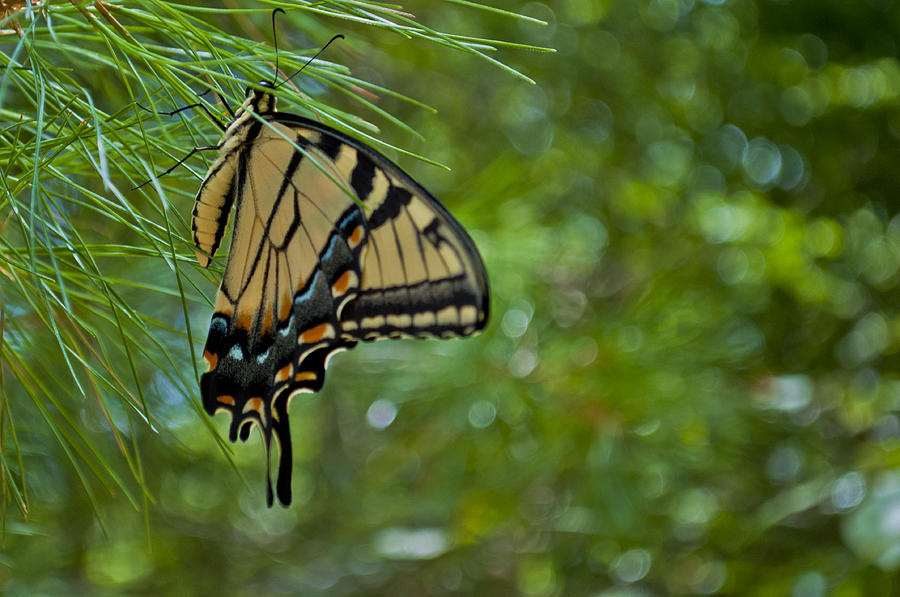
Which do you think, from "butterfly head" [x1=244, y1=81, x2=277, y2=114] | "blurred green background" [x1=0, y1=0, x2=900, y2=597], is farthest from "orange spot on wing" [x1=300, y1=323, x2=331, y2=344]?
"blurred green background" [x1=0, y1=0, x2=900, y2=597]

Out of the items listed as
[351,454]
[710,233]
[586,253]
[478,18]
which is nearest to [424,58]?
[478,18]

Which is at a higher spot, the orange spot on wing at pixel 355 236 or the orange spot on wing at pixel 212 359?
the orange spot on wing at pixel 355 236

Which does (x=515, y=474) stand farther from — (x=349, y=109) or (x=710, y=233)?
(x=349, y=109)

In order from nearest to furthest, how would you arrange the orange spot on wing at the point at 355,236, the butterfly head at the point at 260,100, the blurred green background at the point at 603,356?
the butterfly head at the point at 260,100 < the orange spot on wing at the point at 355,236 < the blurred green background at the point at 603,356

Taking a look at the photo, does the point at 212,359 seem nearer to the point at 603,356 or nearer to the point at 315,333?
the point at 315,333

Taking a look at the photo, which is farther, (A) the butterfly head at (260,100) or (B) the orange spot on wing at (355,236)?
(B) the orange spot on wing at (355,236)

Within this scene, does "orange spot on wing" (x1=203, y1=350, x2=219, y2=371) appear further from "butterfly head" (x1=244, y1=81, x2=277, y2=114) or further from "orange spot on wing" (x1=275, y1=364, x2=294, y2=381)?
"butterfly head" (x1=244, y1=81, x2=277, y2=114)

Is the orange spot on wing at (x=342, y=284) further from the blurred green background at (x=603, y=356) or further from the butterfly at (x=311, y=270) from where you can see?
the blurred green background at (x=603, y=356)

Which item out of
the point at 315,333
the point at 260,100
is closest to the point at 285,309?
the point at 315,333

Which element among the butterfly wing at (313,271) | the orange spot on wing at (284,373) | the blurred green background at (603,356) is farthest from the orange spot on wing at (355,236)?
the blurred green background at (603,356)
